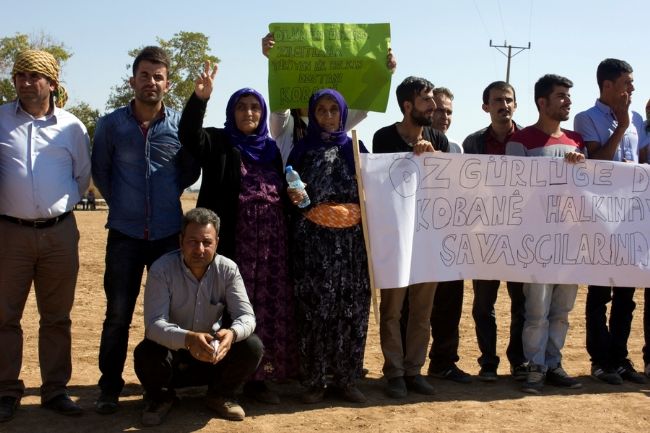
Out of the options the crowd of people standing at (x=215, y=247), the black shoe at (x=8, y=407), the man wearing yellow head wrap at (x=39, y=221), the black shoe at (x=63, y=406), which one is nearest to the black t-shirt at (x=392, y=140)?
the crowd of people standing at (x=215, y=247)

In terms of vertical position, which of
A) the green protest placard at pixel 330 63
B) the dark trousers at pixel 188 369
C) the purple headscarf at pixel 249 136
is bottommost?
the dark trousers at pixel 188 369

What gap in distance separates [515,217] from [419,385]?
62.6 inches

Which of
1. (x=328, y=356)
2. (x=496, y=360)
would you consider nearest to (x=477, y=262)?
(x=496, y=360)

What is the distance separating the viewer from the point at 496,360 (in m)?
6.79

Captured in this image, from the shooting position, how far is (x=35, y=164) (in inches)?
213

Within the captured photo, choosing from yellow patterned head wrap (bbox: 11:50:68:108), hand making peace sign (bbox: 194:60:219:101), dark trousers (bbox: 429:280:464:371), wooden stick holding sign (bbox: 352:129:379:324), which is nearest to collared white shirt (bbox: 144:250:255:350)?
wooden stick holding sign (bbox: 352:129:379:324)

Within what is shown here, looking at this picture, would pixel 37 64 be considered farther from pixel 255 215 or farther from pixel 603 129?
pixel 603 129

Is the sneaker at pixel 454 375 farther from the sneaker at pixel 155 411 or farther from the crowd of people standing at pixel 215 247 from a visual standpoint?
the sneaker at pixel 155 411

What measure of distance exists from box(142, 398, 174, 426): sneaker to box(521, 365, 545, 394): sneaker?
2800mm

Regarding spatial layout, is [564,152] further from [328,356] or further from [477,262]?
[328,356]

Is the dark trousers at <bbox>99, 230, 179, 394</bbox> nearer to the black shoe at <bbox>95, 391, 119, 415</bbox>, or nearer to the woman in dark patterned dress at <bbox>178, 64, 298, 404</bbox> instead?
the black shoe at <bbox>95, 391, 119, 415</bbox>

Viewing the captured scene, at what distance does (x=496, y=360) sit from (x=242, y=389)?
7.26 ft

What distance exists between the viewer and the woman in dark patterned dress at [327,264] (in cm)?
584

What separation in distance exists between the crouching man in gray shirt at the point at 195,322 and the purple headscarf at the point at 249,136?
2.01 ft
